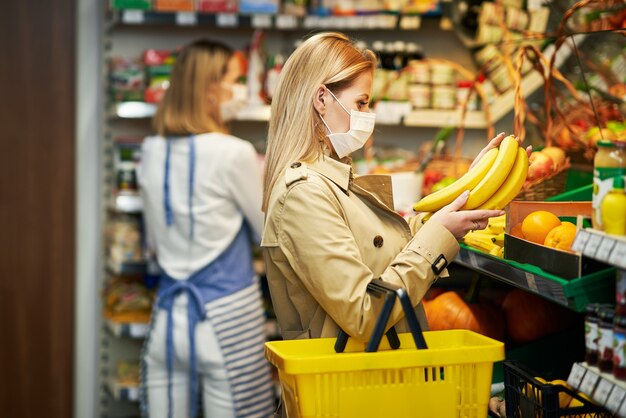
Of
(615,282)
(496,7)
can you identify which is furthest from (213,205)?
(615,282)

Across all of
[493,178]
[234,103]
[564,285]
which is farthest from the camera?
[234,103]

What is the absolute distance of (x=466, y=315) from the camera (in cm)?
286

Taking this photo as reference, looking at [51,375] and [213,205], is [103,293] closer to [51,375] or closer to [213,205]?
[51,375]

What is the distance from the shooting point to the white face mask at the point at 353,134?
2.33 meters

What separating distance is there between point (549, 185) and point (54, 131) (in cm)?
314

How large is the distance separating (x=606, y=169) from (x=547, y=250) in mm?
297

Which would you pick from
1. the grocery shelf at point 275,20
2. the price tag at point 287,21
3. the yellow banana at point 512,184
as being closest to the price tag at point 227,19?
the grocery shelf at point 275,20

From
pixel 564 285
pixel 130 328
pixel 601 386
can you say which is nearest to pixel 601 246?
pixel 564 285

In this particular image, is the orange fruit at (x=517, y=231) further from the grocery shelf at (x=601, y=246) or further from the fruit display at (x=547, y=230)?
the grocery shelf at (x=601, y=246)

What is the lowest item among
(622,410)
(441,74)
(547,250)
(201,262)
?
(201,262)

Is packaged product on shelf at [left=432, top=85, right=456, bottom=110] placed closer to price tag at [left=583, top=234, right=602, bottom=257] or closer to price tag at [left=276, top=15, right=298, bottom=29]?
price tag at [left=276, top=15, right=298, bottom=29]

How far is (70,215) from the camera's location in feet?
16.7

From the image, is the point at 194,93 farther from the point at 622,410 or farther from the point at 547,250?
the point at 622,410

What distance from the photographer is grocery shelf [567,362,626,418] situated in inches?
65.7
